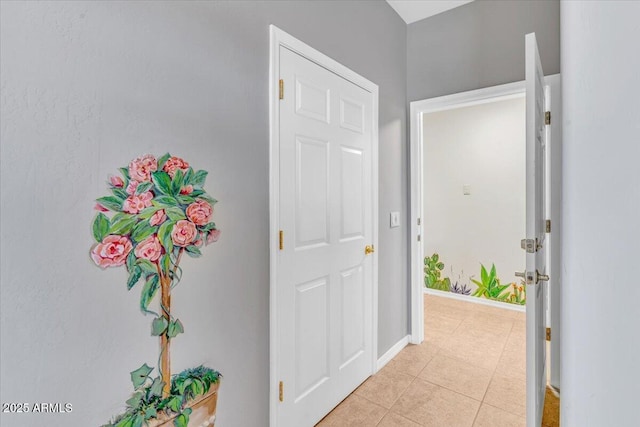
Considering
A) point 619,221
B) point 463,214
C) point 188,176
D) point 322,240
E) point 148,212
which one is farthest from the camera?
point 463,214

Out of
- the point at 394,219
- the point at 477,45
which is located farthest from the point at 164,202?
the point at 477,45

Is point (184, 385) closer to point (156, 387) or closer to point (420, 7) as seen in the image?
point (156, 387)

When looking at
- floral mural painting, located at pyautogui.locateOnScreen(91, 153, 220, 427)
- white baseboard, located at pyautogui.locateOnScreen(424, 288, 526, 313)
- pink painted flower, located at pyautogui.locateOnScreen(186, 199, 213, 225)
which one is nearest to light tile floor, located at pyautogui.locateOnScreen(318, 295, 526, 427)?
white baseboard, located at pyautogui.locateOnScreen(424, 288, 526, 313)

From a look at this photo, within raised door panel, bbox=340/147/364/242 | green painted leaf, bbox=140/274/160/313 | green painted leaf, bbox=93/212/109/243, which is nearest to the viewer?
green painted leaf, bbox=93/212/109/243

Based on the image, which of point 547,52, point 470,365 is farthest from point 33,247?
point 547,52

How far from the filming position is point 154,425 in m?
1.10

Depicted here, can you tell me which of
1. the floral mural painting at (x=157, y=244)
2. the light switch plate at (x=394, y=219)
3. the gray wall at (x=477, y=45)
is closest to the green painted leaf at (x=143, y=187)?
the floral mural painting at (x=157, y=244)

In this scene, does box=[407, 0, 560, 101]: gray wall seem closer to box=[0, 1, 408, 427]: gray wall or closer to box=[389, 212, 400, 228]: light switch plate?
box=[389, 212, 400, 228]: light switch plate

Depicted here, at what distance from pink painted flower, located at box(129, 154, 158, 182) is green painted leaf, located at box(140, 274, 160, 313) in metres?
0.35

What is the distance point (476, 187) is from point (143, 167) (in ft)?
12.3

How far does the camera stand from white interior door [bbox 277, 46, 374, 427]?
1602 millimetres

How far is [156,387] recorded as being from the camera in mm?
1111

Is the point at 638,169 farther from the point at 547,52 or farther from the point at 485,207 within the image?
the point at 485,207

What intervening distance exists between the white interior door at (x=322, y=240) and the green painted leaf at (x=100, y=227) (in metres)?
0.75
